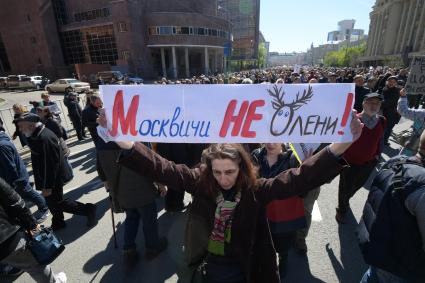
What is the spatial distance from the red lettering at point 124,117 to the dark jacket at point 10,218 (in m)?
1.24

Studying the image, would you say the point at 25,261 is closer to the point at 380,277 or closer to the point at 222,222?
the point at 222,222

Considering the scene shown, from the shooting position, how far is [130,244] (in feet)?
10.9

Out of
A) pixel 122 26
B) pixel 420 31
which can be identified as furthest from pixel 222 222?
pixel 420 31

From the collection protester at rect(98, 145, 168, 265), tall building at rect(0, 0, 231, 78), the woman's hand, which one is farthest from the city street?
tall building at rect(0, 0, 231, 78)

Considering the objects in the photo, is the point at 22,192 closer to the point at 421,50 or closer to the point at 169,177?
the point at 169,177

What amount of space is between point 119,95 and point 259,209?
1.34m

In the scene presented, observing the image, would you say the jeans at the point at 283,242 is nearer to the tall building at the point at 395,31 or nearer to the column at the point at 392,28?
the tall building at the point at 395,31

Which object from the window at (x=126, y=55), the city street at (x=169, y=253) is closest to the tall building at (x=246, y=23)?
the window at (x=126, y=55)

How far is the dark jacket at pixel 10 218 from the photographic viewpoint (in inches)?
86.3

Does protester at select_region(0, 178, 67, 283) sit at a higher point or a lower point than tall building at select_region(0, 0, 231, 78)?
lower

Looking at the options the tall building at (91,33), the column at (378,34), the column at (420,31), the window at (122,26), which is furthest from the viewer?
the column at (378,34)

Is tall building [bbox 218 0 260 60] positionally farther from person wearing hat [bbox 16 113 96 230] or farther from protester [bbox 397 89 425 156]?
person wearing hat [bbox 16 113 96 230]

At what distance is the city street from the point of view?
10.2ft

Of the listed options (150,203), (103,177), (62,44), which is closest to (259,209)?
(150,203)
